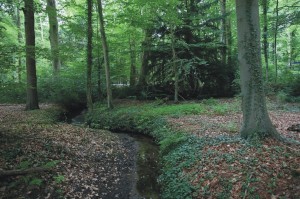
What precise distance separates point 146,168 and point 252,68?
452 cm

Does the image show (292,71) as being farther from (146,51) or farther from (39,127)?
(39,127)

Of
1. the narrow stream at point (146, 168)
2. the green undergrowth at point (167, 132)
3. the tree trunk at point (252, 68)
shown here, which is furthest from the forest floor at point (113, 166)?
the tree trunk at point (252, 68)

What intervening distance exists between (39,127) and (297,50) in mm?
22763

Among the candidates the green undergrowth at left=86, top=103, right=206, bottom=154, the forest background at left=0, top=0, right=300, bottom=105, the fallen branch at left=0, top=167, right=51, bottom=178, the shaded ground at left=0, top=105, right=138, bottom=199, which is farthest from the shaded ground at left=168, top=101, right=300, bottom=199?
the forest background at left=0, top=0, right=300, bottom=105

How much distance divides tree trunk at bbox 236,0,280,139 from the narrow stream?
3071mm

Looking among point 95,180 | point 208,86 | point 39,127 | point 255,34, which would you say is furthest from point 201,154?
point 208,86

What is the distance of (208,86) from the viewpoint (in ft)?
64.3

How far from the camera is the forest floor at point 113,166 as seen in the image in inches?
206

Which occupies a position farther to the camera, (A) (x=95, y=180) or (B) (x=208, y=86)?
(B) (x=208, y=86)

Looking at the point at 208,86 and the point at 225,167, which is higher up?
the point at 208,86

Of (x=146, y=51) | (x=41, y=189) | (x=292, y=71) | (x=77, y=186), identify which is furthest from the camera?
(x=292, y=71)

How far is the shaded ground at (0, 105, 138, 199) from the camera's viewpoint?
19.0 ft

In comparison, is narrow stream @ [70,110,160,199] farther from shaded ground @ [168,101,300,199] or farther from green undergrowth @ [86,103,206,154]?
shaded ground @ [168,101,300,199]

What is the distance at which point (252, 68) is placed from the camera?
22.1ft
